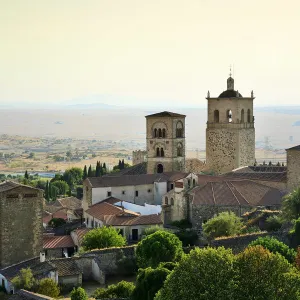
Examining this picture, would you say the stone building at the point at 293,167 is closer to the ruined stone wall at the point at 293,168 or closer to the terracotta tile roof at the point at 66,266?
the ruined stone wall at the point at 293,168

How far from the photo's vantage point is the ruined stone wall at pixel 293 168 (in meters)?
34.4

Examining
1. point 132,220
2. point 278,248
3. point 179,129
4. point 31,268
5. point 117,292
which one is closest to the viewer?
point 117,292

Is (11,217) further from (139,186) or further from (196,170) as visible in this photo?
(196,170)

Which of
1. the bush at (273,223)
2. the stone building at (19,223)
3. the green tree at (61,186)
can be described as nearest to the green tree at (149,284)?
the bush at (273,223)

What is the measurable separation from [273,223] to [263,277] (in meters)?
11.7

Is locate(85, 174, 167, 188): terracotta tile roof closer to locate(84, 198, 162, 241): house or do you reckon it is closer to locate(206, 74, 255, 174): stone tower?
locate(84, 198, 162, 241): house

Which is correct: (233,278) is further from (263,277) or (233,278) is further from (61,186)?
(61,186)

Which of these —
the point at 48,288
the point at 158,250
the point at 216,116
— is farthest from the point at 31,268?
the point at 216,116

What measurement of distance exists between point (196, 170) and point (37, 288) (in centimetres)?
2460

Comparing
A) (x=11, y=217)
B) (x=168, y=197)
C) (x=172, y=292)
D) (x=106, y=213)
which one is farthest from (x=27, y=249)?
(x=172, y=292)

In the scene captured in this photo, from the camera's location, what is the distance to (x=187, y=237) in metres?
30.4

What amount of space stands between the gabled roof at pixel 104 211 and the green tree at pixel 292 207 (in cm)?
754

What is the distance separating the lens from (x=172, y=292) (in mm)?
18203

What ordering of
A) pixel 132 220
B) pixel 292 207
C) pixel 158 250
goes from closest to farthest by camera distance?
pixel 158 250
pixel 292 207
pixel 132 220
